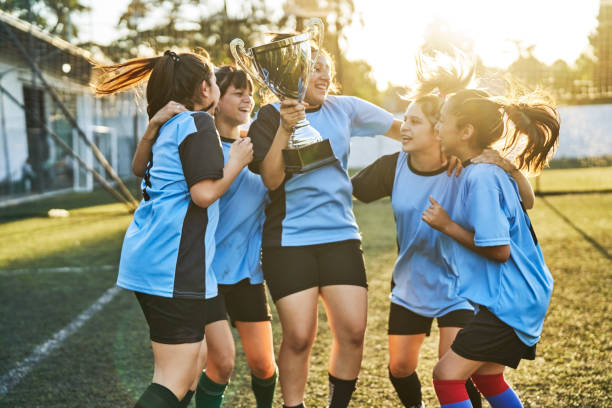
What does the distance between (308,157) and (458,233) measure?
0.70 metres

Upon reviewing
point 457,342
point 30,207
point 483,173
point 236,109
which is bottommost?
point 30,207

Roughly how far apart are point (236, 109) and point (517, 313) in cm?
156

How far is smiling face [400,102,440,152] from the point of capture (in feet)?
9.72

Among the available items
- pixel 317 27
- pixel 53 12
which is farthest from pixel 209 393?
pixel 53 12

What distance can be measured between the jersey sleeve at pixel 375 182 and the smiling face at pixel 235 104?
0.63 metres

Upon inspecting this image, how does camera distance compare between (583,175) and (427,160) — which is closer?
(427,160)

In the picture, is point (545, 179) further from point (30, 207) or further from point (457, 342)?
point (457, 342)

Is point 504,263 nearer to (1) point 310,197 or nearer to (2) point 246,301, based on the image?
(1) point 310,197

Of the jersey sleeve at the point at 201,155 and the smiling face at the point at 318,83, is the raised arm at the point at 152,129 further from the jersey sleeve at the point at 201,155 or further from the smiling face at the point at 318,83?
the smiling face at the point at 318,83

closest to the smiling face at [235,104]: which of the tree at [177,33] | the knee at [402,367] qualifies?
the knee at [402,367]

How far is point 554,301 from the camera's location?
565 cm

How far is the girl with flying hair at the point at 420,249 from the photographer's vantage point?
9.73 feet

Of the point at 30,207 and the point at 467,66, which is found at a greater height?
the point at 467,66

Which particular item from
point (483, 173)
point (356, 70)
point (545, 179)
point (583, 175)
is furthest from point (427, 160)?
point (356, 70)
